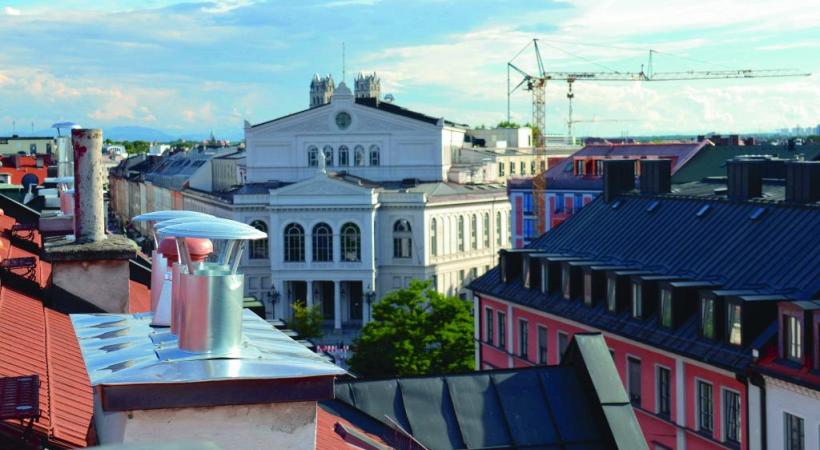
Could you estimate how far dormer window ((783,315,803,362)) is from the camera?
31250 mm

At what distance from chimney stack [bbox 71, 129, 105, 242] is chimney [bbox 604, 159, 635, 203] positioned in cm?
3780

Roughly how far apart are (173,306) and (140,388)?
4.88ft

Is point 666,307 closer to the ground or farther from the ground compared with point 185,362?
closer to the ground

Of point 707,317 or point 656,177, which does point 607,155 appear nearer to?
point 656,177

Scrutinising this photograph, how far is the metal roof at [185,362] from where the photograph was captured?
8.56m

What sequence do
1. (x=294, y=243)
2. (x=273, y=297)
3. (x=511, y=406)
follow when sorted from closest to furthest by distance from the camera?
1. (x=511, y=406)
2. (x=273, y=297)
3. (x=294, y=243)

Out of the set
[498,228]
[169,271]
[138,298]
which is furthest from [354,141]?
[169,271]

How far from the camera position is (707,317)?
36.0 meters

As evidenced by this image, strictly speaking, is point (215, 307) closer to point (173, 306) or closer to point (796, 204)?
point (173, 306)

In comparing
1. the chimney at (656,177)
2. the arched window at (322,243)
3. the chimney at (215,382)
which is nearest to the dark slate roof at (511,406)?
the chimney at (215,382)

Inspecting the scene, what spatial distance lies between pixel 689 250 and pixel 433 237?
67322 millimetres

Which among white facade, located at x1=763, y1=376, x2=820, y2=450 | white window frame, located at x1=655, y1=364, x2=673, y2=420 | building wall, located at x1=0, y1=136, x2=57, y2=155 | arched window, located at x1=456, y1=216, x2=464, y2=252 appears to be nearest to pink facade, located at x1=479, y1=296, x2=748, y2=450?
white window frame, located at x1=655, y1=364, x2=673, y2=420

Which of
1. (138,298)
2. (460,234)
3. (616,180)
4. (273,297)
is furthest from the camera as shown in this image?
(460,234)

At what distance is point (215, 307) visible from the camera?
29.1 feet
